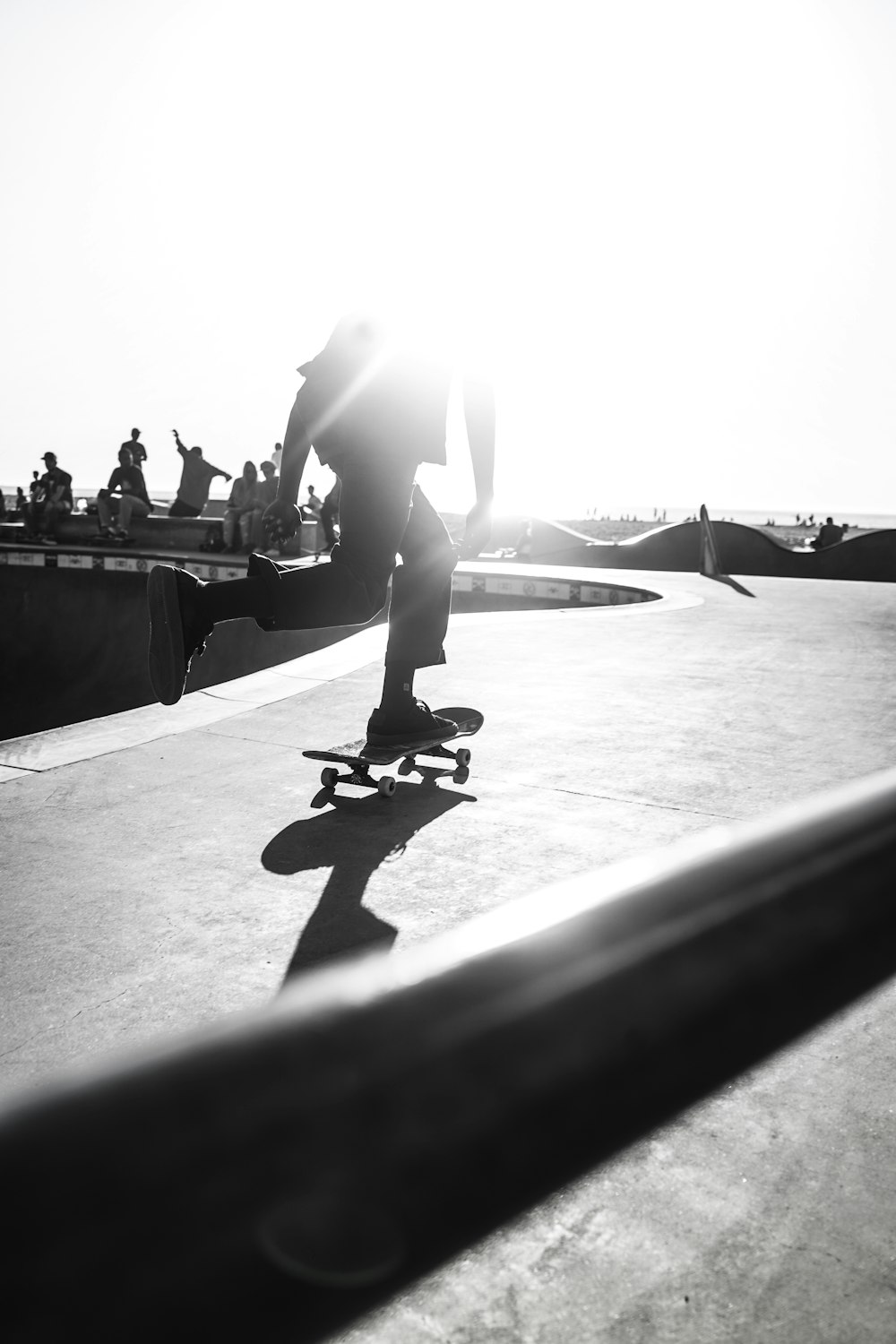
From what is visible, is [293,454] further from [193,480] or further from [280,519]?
[193,480]

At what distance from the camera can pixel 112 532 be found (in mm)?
20031

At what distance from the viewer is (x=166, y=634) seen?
129 inches

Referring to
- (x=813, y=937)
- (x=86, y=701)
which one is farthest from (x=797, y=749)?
(x=86, y=701)

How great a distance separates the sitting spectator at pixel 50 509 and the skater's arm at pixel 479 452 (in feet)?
61.0

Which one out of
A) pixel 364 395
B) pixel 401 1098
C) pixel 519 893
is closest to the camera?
pixel 401 1098

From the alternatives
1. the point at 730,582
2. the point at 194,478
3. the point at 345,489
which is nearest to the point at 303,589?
the point at 345,489

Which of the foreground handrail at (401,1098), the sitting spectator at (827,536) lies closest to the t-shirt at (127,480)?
the sitting spectator at (827,536)

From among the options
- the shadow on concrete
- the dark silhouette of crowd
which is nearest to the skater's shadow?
the shadow on concrete

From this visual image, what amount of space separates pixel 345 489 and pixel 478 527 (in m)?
0.60

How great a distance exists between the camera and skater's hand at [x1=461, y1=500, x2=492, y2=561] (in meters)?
3.77

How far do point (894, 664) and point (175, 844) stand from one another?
5189 mm

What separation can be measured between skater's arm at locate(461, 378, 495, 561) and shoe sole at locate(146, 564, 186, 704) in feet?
3.23

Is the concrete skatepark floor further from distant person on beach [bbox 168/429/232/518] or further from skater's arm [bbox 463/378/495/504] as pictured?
distant person on beach [bbox 168/429/232/518]

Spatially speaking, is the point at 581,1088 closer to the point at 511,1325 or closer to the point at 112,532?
the point at 511,1325
